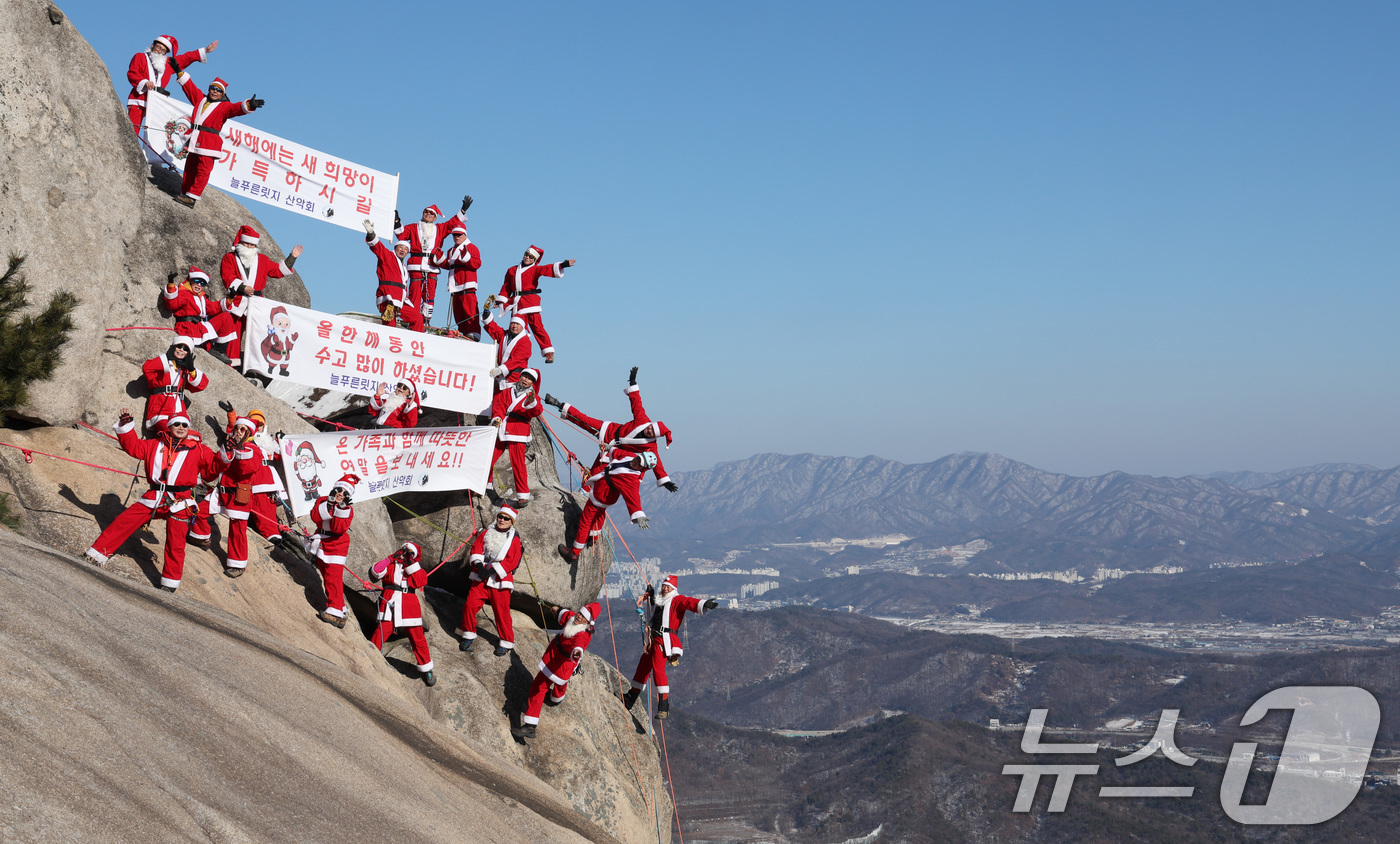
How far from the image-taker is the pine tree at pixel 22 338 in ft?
53.9

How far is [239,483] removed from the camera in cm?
1788

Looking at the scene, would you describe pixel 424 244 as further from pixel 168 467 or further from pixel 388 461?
pixel 168 467

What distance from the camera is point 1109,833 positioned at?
13188 cm

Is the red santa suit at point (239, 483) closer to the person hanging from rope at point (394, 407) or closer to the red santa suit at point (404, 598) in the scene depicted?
the red santa suit at point (404, 598)

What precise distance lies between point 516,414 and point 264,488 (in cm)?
776

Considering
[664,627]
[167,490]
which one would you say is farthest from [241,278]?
A: [664,627]

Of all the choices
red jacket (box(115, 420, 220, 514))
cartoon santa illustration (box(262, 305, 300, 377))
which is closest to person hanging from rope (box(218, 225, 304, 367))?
cartoon santa illustration (box(262, 305, 300, 377))

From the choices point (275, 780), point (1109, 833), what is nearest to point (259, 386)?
point (275, 780)

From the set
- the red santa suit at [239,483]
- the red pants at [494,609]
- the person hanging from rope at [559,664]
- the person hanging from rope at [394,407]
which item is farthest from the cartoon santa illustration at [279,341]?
the person hanging from rope at [559,664]

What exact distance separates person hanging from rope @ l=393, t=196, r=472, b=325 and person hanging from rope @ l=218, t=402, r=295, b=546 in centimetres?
917

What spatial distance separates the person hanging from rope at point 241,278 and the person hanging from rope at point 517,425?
6.56 metres

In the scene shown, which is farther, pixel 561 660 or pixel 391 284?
pixel 391 284

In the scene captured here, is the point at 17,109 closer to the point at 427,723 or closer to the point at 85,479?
the point at 85,479

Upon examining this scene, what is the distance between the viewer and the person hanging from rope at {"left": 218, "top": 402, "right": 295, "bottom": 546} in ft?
61.5
